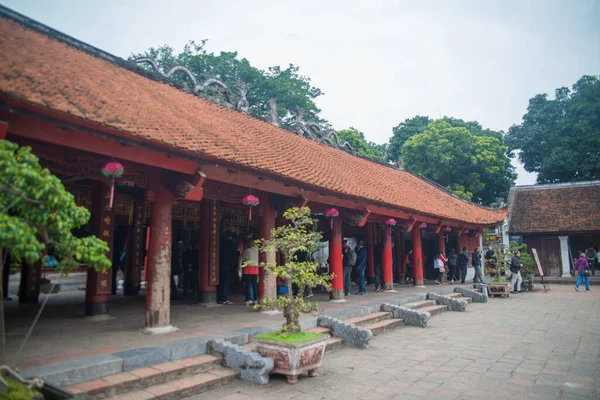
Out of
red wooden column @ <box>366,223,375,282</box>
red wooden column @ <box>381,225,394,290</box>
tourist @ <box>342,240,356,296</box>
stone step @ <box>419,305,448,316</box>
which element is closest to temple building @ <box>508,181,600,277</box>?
red wooden column @ <box>366,223,375,282</box>

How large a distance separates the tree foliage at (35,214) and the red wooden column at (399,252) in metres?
14.9

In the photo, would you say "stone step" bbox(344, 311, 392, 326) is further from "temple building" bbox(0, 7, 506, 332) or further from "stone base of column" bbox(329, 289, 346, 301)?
"temple building" bbox(0, 7, 506, 332)

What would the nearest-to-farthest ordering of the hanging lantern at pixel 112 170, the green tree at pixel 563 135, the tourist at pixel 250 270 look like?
the hanging lantern at pixel 112 170
the tourist at pixel 250 270
the green tree at pixel 563 135

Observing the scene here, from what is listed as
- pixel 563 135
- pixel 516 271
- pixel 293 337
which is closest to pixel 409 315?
pixel 293 337

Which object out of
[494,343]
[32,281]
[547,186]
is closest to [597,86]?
[547,186]

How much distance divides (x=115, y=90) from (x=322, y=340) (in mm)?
5230

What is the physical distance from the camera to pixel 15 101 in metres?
4.25

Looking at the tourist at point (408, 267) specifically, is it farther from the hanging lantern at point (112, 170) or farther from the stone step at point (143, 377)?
the hanging lantern at point (112, 170)

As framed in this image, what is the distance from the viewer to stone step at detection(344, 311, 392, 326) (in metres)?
7.98

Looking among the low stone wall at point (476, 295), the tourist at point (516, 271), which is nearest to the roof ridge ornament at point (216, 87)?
the low stone wall at point (476, 295)

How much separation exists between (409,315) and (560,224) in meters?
18.5

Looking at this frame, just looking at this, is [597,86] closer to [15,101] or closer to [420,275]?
[420,275]

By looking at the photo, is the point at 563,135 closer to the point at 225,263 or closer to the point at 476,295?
the point at 476,295

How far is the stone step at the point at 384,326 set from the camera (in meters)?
7.99
